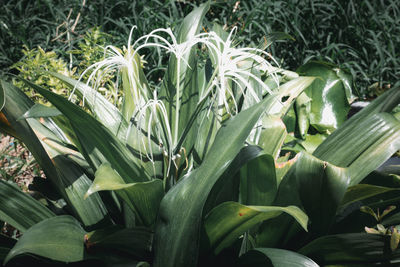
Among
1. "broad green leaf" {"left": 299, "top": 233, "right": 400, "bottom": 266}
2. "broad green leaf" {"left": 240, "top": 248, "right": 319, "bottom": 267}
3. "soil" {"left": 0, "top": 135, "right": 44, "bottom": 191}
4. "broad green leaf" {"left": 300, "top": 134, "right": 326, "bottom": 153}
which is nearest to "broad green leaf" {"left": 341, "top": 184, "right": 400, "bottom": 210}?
"broad green leaf" {"left": 299, "top": 233, "right": 400, "bottom": 266}

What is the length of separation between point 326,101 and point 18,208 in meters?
1.75

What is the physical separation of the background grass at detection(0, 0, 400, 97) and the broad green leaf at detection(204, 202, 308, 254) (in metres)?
2.39

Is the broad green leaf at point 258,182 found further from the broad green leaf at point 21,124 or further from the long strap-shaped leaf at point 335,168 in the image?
the broad green leaf at point 21,124

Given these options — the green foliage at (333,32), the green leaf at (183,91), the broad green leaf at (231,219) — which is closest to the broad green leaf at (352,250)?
the broad green leaf at (231,219)

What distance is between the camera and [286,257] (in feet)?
4.39

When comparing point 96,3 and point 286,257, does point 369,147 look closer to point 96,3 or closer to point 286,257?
point 286,257

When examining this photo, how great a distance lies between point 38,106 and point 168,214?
0.51 metres

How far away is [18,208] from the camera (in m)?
1.45

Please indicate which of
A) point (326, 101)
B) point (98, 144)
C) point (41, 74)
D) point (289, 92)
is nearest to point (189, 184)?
point (98, 144)

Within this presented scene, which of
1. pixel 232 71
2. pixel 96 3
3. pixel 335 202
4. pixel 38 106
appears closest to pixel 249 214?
pixel 335 202

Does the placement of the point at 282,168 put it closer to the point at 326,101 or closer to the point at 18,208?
the point at 18,208

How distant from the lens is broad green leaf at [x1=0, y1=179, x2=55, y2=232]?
4.65 feet

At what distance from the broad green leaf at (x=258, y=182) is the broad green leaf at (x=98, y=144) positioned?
0.35m

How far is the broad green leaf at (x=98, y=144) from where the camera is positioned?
1.31m
